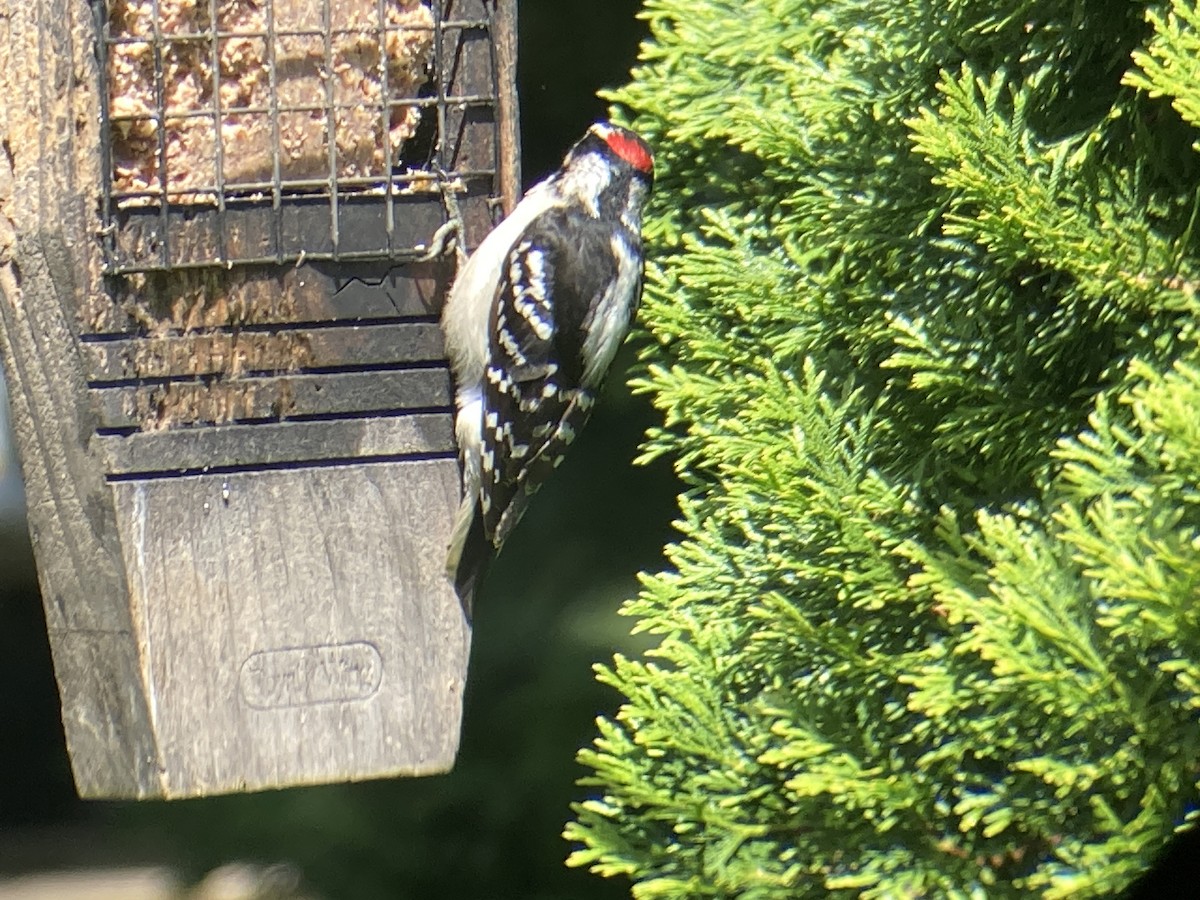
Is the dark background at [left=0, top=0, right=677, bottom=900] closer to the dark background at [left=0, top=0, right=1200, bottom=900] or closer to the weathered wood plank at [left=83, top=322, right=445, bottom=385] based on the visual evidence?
the dark background at [left=0, top=0, right=1200, bottom=900]

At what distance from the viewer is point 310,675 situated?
6.66 feet

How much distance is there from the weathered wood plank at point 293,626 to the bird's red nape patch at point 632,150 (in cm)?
71

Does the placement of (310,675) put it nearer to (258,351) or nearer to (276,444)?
(276,444)

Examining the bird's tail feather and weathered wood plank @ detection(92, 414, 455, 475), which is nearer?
weathered wood plank @ detection(92, 414, 455, 475)

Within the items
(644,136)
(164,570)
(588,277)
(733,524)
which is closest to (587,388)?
(588,277)

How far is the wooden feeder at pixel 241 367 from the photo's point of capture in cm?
197

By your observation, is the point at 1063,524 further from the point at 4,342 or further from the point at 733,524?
the point at 4,342

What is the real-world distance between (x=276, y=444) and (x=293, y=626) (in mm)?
249

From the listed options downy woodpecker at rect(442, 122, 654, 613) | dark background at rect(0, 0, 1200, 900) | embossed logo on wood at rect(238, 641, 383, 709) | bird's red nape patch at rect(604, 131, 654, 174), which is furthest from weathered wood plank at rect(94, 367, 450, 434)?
dark background at rect(0, 0, 1200, 900)

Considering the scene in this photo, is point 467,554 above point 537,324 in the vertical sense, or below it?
below

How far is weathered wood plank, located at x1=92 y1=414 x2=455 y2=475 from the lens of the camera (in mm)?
2002

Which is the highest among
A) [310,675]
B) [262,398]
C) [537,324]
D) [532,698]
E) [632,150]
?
[632,150]

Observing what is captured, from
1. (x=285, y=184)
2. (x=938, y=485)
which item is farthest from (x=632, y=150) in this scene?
(x=938, y=485)

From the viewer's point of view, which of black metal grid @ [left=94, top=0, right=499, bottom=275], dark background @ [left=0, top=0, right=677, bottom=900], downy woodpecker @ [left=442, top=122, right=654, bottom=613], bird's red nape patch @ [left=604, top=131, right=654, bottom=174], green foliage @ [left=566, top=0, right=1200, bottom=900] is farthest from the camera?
dark background @ [left=0, top=0, right=677, bottom=900]
